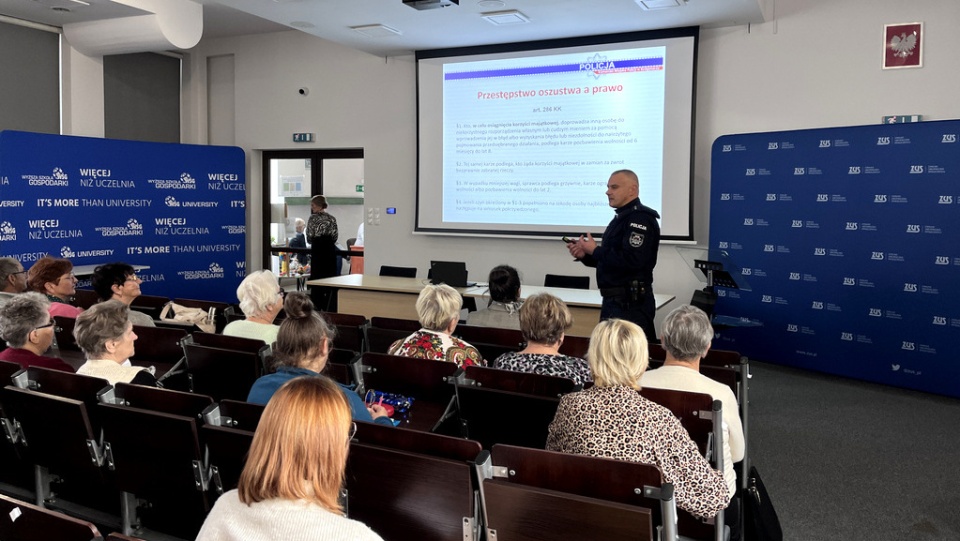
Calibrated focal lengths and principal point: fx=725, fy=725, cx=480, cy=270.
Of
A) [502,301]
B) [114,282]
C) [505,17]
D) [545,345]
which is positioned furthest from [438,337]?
A: [505,17]

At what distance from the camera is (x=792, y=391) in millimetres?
5828

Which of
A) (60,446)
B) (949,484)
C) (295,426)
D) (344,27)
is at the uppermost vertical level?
(344,27)

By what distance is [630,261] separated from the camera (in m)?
4.71

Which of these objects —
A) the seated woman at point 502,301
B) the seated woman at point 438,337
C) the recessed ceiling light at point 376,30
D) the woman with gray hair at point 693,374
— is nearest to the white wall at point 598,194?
the recessed ceiling light at point 376,30

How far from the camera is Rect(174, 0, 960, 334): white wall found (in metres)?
6.41

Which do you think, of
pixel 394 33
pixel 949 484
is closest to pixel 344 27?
pixel 394 33

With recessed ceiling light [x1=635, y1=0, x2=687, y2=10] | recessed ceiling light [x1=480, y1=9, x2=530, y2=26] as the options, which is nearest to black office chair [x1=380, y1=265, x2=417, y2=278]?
recessed ceiling light [x1=480, y1=9, x2=530, y2=26]

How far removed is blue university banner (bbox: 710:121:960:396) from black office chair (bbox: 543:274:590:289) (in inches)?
51.6

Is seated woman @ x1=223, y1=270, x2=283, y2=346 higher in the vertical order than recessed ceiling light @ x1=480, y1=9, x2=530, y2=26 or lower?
lower

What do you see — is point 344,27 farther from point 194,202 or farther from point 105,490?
point 105,490

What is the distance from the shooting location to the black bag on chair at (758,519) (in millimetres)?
2527

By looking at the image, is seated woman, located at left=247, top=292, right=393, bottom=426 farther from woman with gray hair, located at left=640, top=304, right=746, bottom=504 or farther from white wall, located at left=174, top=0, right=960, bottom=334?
white wall, located at left=174, top=0, right=960, bottom=334

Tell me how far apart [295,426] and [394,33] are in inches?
276

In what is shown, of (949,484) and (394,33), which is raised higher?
(394,33)
